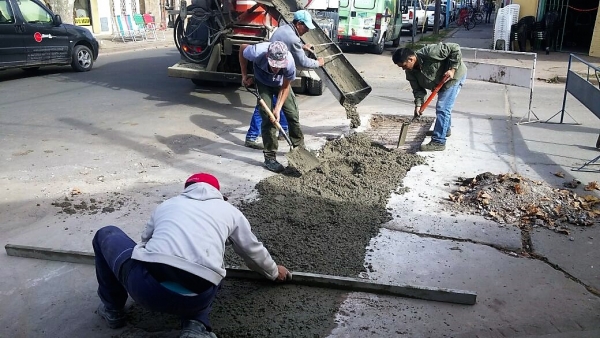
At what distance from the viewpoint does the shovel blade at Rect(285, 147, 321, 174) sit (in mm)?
5969

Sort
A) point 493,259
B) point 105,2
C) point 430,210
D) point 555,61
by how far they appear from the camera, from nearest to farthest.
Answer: point 493,259 < point 430,210 < point 555,61 < point 105,2

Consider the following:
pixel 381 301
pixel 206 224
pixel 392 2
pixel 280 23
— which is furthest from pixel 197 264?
pixel 392 2

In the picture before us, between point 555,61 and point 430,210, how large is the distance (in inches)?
536

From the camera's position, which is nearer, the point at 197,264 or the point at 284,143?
the point at 197,264

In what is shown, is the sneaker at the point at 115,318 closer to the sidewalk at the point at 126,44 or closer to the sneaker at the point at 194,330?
the sneaker at the point at 194,330

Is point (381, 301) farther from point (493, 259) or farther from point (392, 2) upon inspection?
point (392, 2)

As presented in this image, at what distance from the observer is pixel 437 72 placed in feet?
22.2

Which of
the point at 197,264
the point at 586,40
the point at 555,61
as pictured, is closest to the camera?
the point at 197,264

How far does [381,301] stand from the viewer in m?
3.55

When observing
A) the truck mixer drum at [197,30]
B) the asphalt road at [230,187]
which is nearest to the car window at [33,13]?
the asphalt road at [230,187]

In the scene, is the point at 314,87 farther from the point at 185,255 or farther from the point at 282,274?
the point at 185,255

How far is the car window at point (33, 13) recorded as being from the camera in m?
11.9

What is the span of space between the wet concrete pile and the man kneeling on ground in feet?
1.55

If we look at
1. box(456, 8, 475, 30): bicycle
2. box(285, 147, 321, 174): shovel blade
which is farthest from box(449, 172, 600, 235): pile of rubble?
box(456, 8, 475, 30): bicycle
